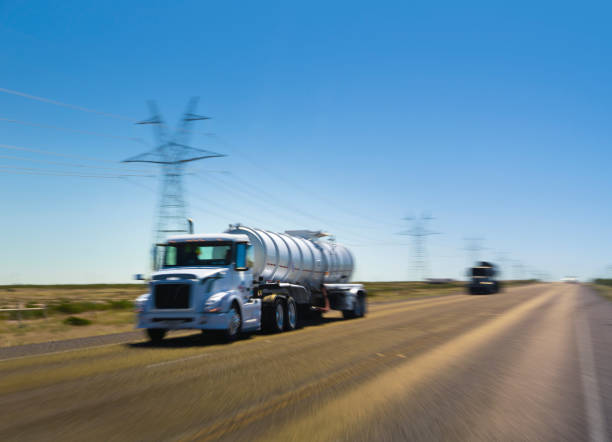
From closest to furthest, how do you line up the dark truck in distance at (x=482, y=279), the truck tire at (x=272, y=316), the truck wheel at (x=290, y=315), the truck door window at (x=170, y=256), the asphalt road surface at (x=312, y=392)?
the asphalt road surface at (x=312, y=392) → the truck door window at (x=170, y=256) → the truck tire at (x=272, y=316) → the truck wheel at (x=290, y=315) → the dark truck in distance at (x=482, y=279)

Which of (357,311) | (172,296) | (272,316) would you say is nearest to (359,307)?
(357,311)

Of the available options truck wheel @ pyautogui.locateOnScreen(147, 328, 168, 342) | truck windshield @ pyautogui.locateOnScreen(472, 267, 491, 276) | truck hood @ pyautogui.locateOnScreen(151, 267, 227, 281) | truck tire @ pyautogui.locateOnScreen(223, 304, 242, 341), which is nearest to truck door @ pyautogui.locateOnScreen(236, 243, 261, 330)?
truck tire @ pyautogui.locateOnScreen(223, 304, 242, 341)

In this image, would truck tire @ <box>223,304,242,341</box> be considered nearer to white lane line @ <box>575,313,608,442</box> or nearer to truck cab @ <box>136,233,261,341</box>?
truck cab @ <box>136,233,261,341</box>

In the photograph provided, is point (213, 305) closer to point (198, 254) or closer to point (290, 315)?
point (198, 254)

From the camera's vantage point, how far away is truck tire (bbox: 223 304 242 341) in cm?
1547

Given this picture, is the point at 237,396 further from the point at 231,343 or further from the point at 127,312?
the point at 127,312

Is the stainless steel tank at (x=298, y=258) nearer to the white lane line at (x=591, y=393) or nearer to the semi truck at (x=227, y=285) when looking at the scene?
the semi truck at (x=227, y=285)

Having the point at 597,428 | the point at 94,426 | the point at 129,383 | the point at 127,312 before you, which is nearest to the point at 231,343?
the point at 129,383

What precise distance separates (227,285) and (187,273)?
1249mm

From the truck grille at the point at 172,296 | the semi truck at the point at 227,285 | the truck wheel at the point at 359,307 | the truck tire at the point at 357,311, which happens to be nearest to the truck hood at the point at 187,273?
the semi truck at the point at 227,285

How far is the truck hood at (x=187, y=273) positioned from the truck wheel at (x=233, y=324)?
117 cm

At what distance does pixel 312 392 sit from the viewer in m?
7.85

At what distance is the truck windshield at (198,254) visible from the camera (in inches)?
658

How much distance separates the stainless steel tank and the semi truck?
0.12 ft
